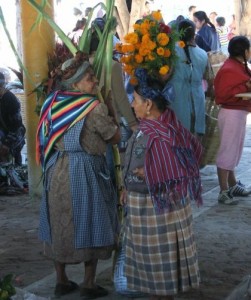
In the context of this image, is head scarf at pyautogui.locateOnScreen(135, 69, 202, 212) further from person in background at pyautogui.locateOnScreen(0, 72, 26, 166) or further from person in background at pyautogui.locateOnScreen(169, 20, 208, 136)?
person in background at pyautogui.locateOnScreen(0, 72, 26, 166)

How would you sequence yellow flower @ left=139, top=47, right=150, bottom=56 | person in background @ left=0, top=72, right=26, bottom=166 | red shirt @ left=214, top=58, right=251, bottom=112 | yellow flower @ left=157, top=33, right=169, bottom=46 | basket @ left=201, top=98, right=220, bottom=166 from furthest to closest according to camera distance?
person in background @ left=0, top=72, right=26, bottom=166 < basket @ left=201, top=98, right=220, bottom=166 < red shirt @ left=214, top=58, right=251, bottom=112 < yellow flower @ left=157, top=33, right=169, bottom=46 < yellow flower @ left=139, top=47, right=150, bottom=56

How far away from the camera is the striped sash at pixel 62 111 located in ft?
14.1

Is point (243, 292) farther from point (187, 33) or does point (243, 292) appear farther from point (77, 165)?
point (187, 33)

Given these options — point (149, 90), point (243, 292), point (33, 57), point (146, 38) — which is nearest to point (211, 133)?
point (33, 57)

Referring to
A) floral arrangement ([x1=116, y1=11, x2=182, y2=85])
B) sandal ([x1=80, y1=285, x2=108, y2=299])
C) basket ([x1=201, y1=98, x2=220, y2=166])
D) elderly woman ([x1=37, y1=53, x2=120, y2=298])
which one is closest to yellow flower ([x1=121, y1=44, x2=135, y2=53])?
floral arrangement ([x1=116, y1=11, x2=182, y2=85])

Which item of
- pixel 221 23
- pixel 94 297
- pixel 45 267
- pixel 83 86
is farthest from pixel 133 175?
pixel 221 23

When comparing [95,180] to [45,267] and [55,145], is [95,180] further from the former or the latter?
[45,267]

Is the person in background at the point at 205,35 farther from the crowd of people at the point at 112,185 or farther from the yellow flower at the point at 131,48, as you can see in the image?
the yellow flower at the point at 131,48

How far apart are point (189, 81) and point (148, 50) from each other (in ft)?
8.71

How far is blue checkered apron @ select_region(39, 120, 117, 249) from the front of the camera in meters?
4.34

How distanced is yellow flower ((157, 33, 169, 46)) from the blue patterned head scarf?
1.82 feet

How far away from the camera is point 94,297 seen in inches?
180

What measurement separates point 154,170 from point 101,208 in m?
0.65

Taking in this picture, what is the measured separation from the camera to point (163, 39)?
468 cm
